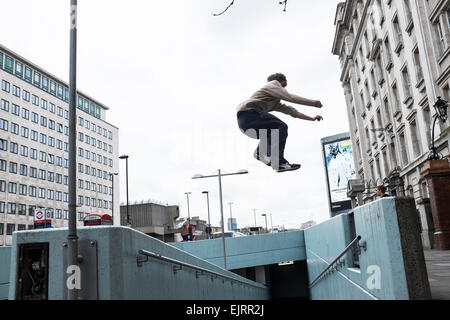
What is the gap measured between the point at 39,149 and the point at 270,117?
64.9m

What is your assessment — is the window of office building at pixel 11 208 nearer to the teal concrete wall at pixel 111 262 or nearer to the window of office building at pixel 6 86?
the window of office building at pixel 6 86

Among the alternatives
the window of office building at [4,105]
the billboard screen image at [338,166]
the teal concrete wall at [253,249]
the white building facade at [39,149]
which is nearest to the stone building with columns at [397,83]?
the teal concrete wall at [253,249]

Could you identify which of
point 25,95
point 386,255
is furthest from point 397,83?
point 25,95

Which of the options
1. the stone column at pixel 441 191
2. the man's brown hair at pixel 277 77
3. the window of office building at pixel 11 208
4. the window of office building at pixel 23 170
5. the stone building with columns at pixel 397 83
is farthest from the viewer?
the window of office building at pixel 23 170

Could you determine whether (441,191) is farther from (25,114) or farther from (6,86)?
(25,114)

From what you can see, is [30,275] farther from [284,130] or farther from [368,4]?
[368,4]

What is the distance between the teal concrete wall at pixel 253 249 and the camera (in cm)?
2636

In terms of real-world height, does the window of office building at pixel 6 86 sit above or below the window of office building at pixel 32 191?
above

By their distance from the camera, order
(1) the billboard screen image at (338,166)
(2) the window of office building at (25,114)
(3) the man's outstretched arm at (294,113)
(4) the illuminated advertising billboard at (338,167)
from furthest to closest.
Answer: (2) the window of office building at (25,114)
(4) the illuminated advertising billboard at (338,167)
(1) the billboard screen image at (338,166)
(3) the man's outstretched arm at (294,113)

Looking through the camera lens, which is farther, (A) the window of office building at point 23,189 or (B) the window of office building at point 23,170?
(B) the window of office building at point 23,170

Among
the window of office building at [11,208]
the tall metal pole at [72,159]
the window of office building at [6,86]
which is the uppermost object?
the window of office building at [6,86]

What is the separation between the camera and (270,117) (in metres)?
5.68

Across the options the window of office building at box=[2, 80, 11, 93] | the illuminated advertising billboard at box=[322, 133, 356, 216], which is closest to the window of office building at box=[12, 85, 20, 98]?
the window of office building at box=[2, 80, 11, 93]

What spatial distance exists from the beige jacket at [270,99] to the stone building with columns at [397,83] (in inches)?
658
